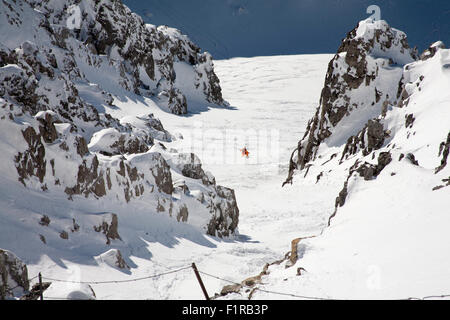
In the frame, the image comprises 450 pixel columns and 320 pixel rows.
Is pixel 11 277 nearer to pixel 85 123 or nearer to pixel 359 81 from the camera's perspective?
pixel 85 123

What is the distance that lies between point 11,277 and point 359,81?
35.8 meters

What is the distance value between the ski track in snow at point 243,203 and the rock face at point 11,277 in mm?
1552

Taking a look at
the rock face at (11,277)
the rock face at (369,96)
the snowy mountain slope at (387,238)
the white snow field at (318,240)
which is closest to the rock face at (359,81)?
the rock face at (369,96)

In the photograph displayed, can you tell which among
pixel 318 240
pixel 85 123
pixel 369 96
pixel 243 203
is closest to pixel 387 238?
pixel 318 240

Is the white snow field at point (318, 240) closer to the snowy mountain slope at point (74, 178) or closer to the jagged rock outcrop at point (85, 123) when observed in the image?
the snowy mountain slope at point (74, 178)

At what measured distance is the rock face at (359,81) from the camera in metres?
38.6

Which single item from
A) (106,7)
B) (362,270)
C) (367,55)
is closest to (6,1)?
(106,7)

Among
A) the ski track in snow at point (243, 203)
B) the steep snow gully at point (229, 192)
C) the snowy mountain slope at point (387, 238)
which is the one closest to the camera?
the snowy mountain slope at point (387, 238)

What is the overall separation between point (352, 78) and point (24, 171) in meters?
A: 32.5

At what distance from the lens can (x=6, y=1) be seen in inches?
1759

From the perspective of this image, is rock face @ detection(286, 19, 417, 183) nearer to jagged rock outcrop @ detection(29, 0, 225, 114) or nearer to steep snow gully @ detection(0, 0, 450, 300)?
steep snow gully @ detection(0, 0, 450, 300)
